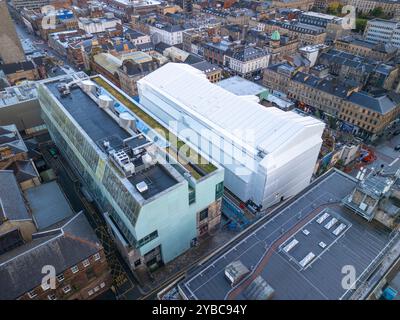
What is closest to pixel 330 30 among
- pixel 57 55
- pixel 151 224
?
pixel 57 55

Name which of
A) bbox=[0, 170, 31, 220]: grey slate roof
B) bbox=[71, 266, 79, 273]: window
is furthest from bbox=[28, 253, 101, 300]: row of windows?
bbox=[0, 170, 31, 220]: grey slate roof

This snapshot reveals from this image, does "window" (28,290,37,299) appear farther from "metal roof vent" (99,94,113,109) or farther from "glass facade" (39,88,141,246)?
"metal roof vent" (99,94,113,109)

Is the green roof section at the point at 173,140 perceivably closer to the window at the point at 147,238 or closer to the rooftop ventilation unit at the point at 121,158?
the rooftop ventilation unit at the point at 121,158

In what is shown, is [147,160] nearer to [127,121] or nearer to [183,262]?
[127,121]

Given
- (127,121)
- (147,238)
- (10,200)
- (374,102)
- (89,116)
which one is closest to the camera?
(147,238)

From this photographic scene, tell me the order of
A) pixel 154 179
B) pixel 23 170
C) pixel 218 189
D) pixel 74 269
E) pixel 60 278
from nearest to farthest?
1. pixel 60 278
2. pixel 74 269
3. pixel 154 179
4. pixel 218 189
5. pixel 23 170

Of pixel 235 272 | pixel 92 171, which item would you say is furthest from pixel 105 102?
pixel 235 272

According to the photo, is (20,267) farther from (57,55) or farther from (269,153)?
(57,55)

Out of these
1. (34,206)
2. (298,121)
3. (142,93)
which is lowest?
(34,206)
